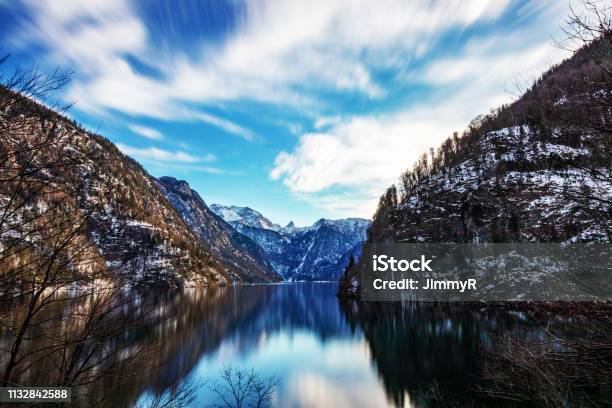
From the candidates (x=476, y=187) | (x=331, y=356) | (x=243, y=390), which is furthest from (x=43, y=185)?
(x=476, y=187)

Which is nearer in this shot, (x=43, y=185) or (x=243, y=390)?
(x=43, y=185)

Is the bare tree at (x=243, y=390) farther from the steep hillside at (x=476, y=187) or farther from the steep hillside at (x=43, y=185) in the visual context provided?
the steep hillside at (x=476, y=187)

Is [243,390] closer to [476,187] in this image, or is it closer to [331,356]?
[331,356]

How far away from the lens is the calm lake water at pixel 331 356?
3062cm

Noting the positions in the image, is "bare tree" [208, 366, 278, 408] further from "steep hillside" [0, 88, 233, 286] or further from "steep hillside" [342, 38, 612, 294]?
"steep hillside" [342, 38, 612, 294]

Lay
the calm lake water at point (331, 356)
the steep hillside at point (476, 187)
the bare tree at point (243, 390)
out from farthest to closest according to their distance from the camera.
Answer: the steep hillside at point (476, 187)
the bare tree at point (243, 390)
the calm lake water at point (331, 356)

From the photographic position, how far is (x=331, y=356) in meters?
56.8

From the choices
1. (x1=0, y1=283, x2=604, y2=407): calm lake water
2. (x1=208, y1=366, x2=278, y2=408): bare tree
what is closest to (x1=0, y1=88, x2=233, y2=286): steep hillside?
(x1=0, y1=283, x2=604, y2=407): calm lake water

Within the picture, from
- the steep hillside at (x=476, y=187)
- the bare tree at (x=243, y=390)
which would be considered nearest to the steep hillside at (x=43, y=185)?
the bare tree at (x=243, y=390)

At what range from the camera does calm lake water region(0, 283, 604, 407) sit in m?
30.6

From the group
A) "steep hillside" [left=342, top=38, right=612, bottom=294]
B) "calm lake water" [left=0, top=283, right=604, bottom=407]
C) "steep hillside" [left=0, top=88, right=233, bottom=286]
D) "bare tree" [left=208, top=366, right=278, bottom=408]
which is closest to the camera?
"steep hillside" [left=0, top=88, right=233, bottom=286]

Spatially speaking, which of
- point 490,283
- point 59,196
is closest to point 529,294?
point 490,283

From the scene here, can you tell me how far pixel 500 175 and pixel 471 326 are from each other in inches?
3719

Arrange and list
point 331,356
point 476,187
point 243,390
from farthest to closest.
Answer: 1. point 476,187
2. point 331,356
3. point 243,390
